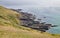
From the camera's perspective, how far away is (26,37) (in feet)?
77.6

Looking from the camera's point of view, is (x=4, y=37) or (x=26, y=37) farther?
(x=26, y=37)

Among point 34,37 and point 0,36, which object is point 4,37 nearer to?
point 0,36

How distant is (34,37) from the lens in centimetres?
2414

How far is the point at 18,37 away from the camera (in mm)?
23094

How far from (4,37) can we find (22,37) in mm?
2158

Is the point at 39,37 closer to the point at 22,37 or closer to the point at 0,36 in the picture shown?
the point at 22,37

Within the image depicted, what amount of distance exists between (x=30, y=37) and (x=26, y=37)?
495 mm

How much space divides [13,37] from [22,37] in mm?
1088

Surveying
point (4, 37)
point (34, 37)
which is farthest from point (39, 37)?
point (4, 37)

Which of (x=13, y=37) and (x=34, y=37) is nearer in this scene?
(x=13, y=37)

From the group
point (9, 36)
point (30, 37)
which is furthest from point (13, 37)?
point (30, 37)

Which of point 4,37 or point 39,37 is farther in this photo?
point 39,37

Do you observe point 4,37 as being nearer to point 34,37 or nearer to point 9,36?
point 9,36

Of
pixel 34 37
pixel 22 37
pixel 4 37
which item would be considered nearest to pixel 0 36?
pixel 4 37
